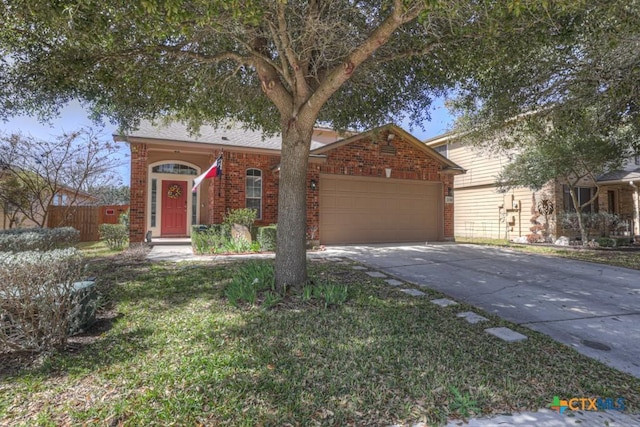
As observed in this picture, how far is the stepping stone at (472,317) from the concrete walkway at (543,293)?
436 millimetres

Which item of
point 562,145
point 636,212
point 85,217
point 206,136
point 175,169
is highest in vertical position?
point 206,136

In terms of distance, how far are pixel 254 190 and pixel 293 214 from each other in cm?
696

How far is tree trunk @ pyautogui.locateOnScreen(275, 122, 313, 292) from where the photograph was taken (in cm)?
516

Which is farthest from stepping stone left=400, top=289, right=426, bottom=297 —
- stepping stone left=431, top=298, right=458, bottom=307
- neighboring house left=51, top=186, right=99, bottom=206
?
Result: neighboring house left=51, top=186, right=99, bottom=206

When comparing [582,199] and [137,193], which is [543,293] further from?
[582,199]

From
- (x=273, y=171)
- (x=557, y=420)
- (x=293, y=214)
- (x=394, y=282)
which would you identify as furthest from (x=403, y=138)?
(x=557, y=420)

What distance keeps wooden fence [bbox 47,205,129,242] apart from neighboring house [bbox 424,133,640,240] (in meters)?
15.9

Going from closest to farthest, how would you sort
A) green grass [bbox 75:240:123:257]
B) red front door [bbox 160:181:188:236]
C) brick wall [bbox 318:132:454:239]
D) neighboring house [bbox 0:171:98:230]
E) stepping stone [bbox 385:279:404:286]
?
stepping stone [bbox 385:279:404:286], green grass [bbox 75:240:123:257], brick wall [bbox 318:132:454:239], neighboring house [bbox 0:171:98:230], red front door [bbox 160:181:188:236]

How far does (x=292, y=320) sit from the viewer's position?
159 inches

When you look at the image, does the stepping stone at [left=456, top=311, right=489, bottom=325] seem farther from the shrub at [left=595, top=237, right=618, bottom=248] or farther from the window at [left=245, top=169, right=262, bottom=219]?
the shrub at [left=595, top=237, right=618, bottom=248]

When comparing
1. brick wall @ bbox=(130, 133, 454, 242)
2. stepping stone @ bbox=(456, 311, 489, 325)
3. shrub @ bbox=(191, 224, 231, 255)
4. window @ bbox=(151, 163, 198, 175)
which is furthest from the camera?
window @ bbox=(151, 163, 198, 175)

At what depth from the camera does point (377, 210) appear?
41.0 feet

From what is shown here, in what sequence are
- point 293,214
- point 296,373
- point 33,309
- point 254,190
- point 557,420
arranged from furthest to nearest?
point 254,190 < point 293,214 < point 33,309 < point 296,373 < point 557,420

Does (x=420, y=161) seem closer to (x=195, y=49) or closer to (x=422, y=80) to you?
(x=422, y=80)
